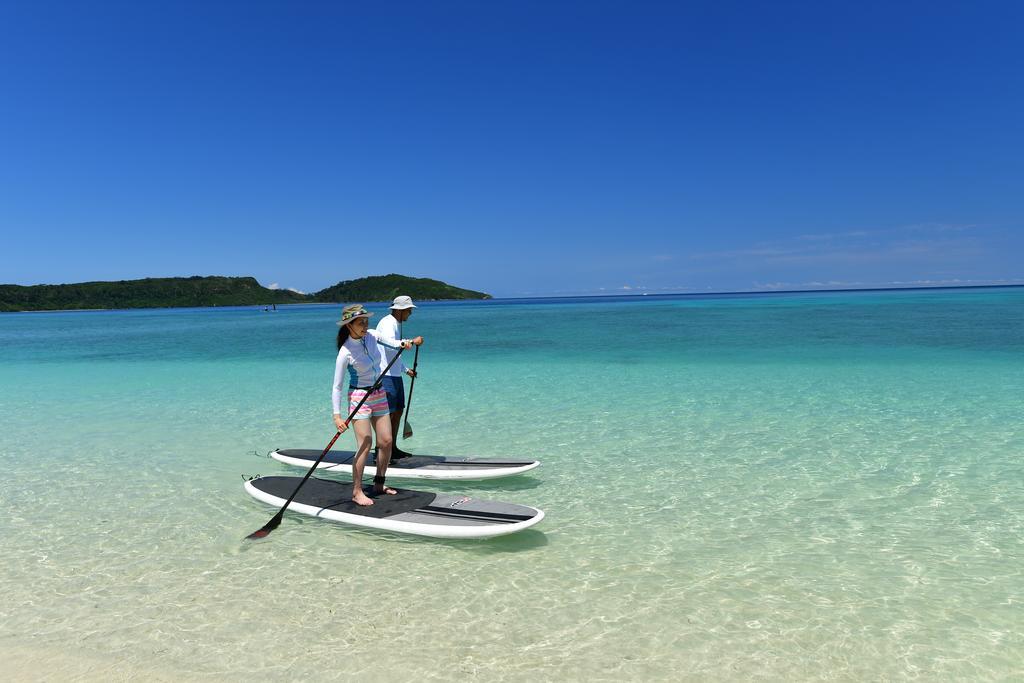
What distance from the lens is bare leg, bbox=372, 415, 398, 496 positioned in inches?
302

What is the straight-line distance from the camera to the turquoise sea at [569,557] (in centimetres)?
496

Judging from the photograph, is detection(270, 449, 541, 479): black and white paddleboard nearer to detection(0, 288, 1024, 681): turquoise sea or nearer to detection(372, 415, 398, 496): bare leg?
detection(0, 288, 1024, 681): turquoise sea

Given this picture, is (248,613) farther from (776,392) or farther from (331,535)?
(776,392)

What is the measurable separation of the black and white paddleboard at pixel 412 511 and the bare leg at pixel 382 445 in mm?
134

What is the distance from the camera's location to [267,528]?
7410 mm

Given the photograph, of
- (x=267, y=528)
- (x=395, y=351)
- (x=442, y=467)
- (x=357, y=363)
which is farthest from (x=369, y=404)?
(x=442, y=467)

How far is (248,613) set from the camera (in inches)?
223

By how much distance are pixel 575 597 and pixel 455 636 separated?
4.08ft

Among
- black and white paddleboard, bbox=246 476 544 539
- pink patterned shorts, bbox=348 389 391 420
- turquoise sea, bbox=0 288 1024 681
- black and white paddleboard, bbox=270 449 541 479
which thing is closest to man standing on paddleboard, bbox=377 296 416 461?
pink patterned shorts, bbox=348 389 391 420

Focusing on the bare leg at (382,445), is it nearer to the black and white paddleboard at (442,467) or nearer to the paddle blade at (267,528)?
the black and white paddleboard at (442,467)

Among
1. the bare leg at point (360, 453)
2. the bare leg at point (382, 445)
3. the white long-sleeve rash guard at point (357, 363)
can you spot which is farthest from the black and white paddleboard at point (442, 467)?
the white long-sleeve rash guard at point (357, 363)

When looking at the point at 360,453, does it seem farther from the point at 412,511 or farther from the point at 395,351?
the point at 395,351

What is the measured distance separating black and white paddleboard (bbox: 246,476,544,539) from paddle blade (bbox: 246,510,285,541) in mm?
323

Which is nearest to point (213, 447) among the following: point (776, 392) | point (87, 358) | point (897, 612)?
point (897, 612)
